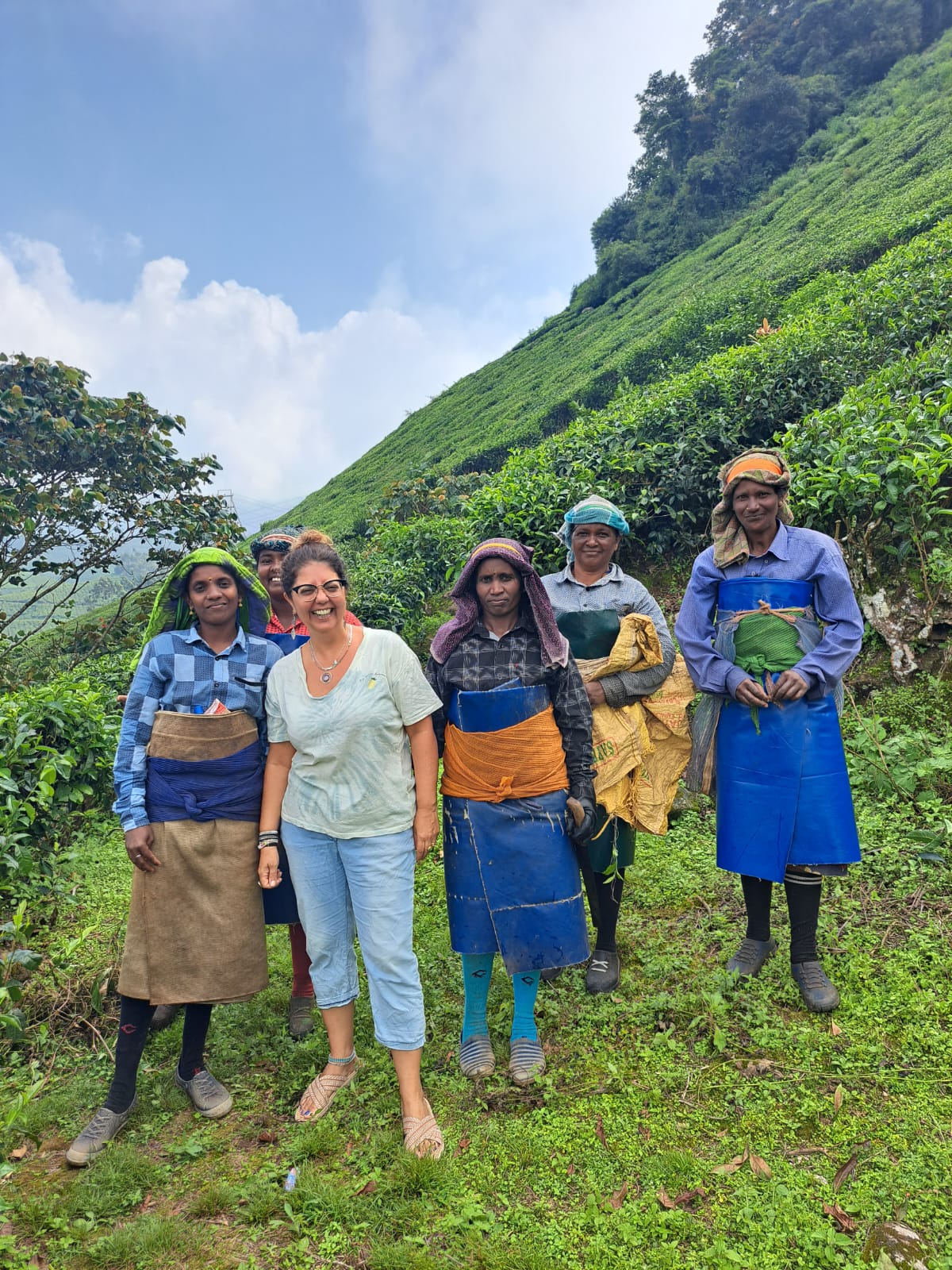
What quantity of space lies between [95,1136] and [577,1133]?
1.58 metres

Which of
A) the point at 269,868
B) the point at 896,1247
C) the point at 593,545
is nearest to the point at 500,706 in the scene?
the point at 593,545

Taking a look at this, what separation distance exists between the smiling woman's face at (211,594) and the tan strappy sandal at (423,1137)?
5.86 ft

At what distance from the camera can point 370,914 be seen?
239 cm

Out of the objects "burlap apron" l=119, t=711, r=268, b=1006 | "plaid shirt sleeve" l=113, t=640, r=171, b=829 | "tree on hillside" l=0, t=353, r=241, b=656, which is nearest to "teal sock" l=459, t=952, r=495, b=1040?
"burlap apron" l=119, t=711, r=268, b=1006

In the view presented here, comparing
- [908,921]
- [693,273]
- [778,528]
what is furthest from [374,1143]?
[693,273]

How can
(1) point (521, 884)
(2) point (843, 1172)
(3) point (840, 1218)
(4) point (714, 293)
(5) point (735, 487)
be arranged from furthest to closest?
(4) point (714, 293)
(5) point (735, 487)
(1) point (521, 884)
(2) point (843, 1172)
(3) point (840, 1218)

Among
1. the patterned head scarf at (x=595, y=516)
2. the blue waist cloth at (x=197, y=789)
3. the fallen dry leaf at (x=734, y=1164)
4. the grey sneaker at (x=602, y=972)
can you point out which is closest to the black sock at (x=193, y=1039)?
the blue waist cloth at (x=197, y=789)

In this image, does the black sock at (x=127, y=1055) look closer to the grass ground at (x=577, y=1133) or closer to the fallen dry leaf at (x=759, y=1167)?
the grass ground at (x=577, y=1133)

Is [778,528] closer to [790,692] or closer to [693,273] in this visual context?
[790,692]

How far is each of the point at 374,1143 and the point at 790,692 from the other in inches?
81.5

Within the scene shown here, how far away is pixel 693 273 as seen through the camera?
76.0ft

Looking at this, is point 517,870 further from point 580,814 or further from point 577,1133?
point 577,1133

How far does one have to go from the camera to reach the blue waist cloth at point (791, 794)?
8.70 feet

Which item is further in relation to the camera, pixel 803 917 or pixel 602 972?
pixel 602 972
